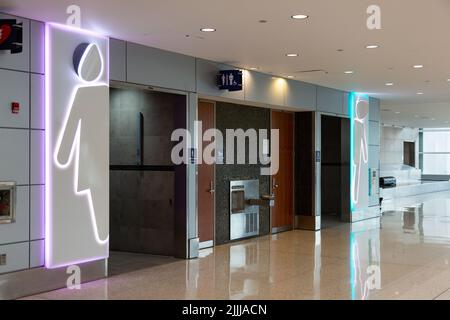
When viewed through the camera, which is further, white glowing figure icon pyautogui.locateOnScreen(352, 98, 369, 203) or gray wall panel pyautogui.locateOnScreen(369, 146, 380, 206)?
gray wall panel pyautogui.locateOnScreen(369, 146, 380, 206)

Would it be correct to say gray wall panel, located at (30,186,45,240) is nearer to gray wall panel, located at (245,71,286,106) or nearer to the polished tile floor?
the polished tile floor

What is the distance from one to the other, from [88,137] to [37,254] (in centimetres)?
155

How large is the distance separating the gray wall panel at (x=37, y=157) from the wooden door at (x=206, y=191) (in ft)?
11.4

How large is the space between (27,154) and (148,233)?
328cm

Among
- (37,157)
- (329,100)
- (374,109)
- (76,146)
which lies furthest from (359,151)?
(37,157)

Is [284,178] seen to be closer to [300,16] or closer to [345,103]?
[345,103]

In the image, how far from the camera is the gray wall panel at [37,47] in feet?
20.3

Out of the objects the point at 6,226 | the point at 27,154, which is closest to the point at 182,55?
the point at 27,154

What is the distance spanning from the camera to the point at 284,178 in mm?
11930

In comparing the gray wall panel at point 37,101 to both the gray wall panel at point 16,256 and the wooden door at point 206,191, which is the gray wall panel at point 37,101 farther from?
the wooden door at point 206,191

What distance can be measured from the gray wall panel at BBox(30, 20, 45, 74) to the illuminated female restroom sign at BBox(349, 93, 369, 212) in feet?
29.0

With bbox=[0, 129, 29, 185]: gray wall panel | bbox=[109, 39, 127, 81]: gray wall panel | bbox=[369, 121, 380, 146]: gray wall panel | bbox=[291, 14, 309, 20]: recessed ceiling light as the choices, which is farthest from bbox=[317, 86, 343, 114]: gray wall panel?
bbox=[0, 129, 29, 185]: gray wall panel

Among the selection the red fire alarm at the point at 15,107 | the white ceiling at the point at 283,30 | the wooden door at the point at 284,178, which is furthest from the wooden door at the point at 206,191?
the red fire alarm at the point at 15,107

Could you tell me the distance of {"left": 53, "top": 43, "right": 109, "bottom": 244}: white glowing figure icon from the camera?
260 inches
